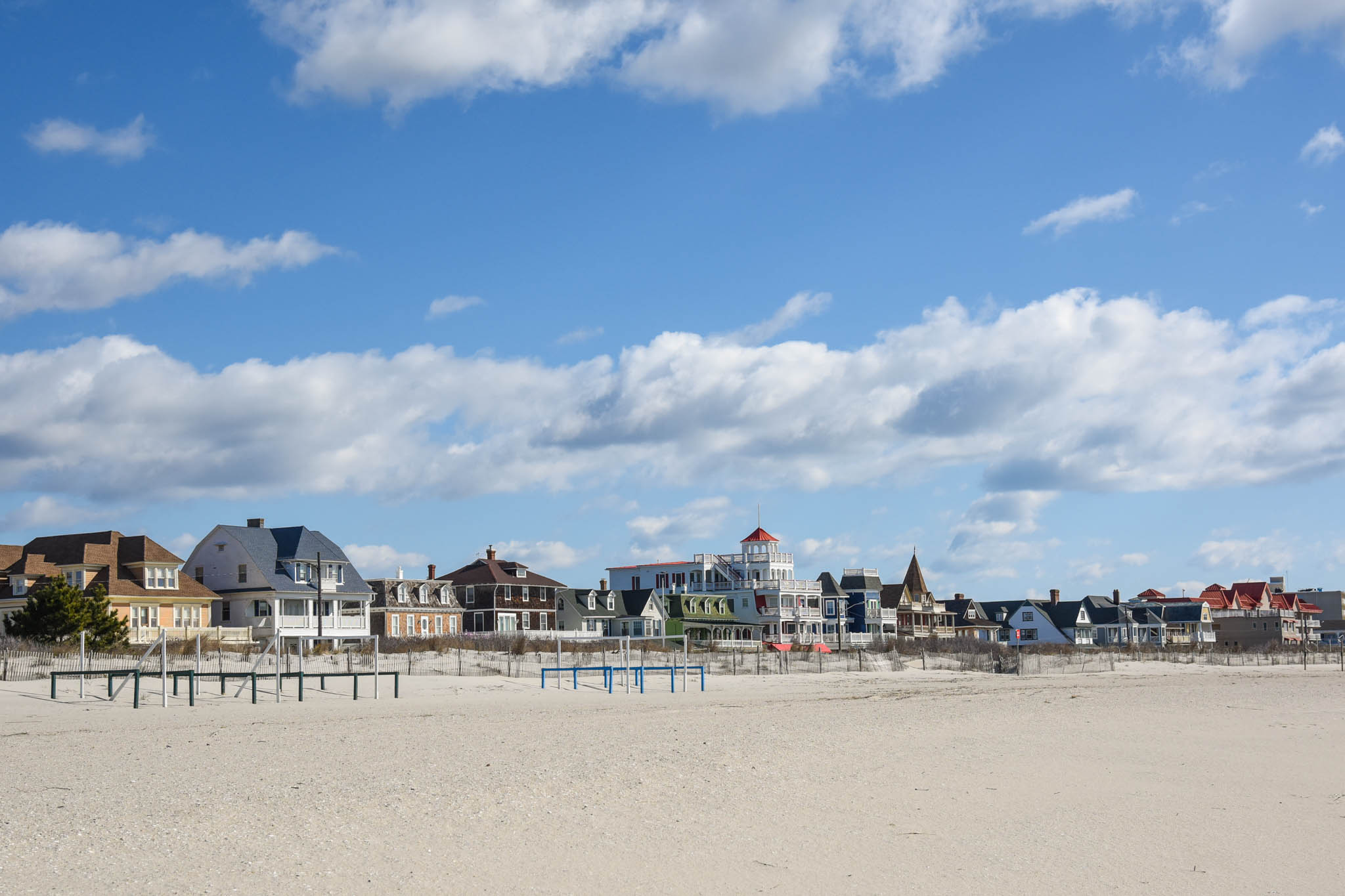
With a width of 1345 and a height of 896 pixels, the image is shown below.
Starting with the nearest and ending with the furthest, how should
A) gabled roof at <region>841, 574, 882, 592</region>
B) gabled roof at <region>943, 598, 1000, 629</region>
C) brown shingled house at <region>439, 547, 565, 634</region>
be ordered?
brown shingled house at <region>439, 547, 565, 634</region> < gabled roof at <region>841, 574, 882, 592</region> < gabled roof at <region>943, 598, 1000, 629</region>

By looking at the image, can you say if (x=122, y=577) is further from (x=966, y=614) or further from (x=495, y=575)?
(x=966, y=614)

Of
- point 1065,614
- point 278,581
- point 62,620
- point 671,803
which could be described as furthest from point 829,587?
point 671,803

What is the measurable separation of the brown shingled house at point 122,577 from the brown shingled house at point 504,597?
18.6 metres

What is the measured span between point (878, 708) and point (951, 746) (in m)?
9.27

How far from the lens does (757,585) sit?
9256 centimetres

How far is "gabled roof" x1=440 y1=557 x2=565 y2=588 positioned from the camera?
7806 cm

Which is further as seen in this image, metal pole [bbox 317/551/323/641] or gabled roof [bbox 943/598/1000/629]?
gabled roof [bbox 943/598/1000/629]

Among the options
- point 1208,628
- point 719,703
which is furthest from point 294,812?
point 1208,628

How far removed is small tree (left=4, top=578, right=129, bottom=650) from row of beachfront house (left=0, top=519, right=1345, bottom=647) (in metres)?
7.07

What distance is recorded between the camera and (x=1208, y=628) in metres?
133

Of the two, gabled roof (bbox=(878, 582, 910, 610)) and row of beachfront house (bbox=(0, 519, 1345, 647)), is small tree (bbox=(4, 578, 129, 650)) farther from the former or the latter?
gabled roof (bbox=(878, 582, 910, 610))

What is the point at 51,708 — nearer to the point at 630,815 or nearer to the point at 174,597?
the point at 630,815

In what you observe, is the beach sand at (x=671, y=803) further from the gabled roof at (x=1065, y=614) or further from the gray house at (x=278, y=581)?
the gabled roof at (x=1065, y=614)

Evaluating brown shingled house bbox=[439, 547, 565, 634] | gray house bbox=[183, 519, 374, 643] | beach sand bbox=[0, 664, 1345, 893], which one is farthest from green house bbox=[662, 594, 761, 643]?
beach sand bbox=[0, 664, 1345, 893]
